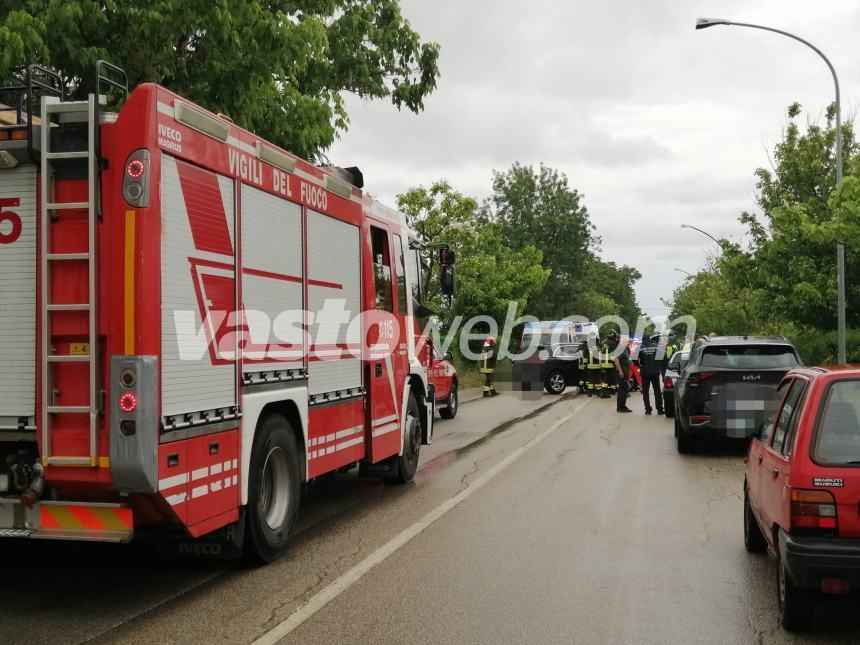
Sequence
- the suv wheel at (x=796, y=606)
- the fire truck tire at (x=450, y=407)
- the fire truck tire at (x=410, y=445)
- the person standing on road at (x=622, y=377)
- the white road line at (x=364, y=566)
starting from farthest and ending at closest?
the person standing on road at (x=622, y=377), the fire truck tire at (x=450, y=407), the fire truck tire at (x=410, y=445), the white road line at (x=364, y=566), the suv wheel at (x=796, y=606)

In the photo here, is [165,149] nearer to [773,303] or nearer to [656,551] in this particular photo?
[656,551]

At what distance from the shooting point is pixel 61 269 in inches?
212

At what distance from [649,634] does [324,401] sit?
3496 mm

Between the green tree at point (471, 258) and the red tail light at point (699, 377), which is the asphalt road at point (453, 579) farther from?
the green tree at point (471, 258)

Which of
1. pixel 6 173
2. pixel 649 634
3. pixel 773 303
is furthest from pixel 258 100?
pixel 773 303

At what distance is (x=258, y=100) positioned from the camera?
10984 millimetres

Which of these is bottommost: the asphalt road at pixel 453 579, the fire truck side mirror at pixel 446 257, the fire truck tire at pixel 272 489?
the asphalt road at pixel 453 579

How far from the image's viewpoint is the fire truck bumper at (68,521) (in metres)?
5.33

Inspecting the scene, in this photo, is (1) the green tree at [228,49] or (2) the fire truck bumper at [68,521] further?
(1) the green tree at [228,49]

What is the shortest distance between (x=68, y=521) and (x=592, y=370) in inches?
938

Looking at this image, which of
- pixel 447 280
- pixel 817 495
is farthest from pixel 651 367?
pixel 817 495

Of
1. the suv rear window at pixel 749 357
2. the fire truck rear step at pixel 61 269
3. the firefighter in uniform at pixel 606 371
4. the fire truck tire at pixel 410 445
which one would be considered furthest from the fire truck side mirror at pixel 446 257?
the firefighter in uniform at pixel 606 371

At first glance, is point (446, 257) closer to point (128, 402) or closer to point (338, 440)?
point (338, 440)

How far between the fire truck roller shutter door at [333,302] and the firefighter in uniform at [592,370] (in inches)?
781
